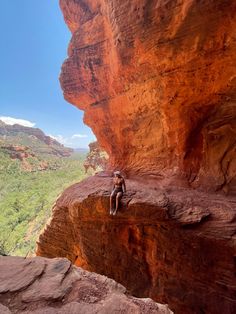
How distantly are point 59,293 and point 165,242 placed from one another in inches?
226

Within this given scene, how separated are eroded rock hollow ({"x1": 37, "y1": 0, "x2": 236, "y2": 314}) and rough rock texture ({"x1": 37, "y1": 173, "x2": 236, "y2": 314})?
0.11 ft

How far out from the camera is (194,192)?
853cm

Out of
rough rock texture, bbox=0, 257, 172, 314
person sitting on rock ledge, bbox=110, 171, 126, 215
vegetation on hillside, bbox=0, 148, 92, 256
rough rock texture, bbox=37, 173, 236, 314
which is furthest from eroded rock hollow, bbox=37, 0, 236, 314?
vegetation on hillside, bbox=0, 148, 92, 256

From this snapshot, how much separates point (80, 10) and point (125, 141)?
865 cm

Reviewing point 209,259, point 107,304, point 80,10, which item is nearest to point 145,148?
point 209,259

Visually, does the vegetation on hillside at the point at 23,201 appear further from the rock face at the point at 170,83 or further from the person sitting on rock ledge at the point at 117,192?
the person sitting on rock ledge at the point at 117,192

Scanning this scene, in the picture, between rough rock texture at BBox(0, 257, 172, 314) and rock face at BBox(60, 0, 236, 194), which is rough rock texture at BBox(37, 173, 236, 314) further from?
rough rock texture at BBox(0, 257, 172, 314)

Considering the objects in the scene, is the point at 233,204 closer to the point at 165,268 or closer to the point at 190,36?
the point at 165,268

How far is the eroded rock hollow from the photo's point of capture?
7258 mm

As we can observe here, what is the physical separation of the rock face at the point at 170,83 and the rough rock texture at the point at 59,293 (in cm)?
677

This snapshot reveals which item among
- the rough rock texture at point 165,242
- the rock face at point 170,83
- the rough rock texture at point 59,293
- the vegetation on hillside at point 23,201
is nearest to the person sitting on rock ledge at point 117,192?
the rough rock texture at point 165,242

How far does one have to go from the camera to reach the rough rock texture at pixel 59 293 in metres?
2.44

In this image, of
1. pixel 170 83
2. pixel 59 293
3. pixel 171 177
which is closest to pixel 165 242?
pixel 171 177

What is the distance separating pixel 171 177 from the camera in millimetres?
9367
